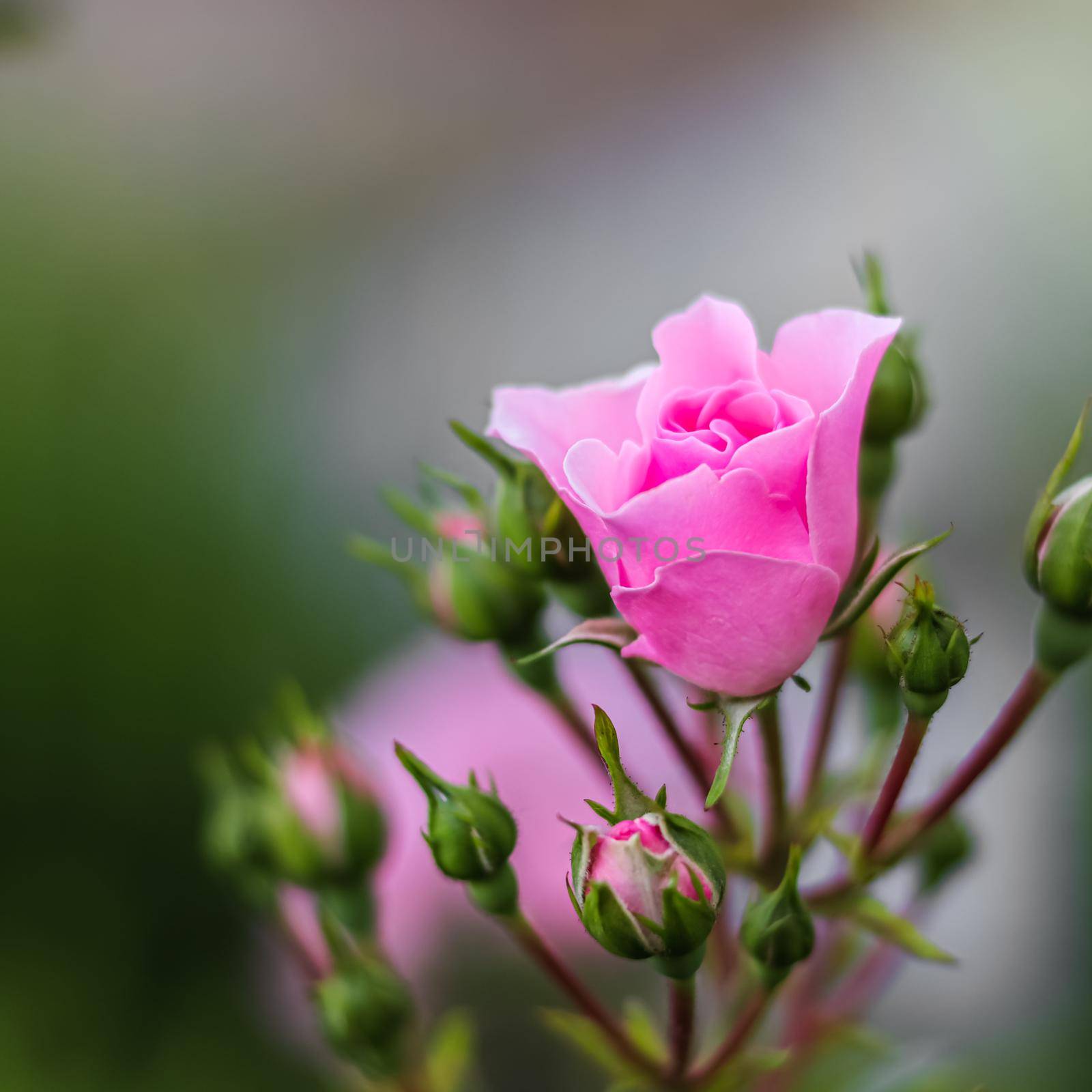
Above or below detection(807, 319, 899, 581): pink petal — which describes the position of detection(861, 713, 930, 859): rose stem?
below

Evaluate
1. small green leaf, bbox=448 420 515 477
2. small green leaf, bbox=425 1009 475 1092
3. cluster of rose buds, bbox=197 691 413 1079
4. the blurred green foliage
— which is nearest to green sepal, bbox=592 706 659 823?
small green leaf, bbox=448 420 515 477

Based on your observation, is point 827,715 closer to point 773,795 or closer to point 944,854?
point 773,795

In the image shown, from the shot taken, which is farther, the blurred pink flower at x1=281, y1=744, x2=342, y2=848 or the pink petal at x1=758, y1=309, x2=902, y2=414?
the blurred pink flower at x1=281, y1=744, x2=342, y2=848

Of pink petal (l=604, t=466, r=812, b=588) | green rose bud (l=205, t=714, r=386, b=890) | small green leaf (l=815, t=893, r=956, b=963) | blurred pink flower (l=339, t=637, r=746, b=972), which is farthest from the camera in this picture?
blurred pink flower (l=339, t=637, r=746, b=972)

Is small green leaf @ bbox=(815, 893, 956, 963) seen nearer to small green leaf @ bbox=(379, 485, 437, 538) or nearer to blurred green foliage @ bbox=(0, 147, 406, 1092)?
small green leaf @ bbox=(379, 485, 437, 538)

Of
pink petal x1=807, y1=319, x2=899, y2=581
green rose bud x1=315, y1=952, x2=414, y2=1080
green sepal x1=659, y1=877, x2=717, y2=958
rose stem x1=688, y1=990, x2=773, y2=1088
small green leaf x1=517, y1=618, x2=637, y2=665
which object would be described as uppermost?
pink petal x1=807, y1=319, x2=899, y2=581

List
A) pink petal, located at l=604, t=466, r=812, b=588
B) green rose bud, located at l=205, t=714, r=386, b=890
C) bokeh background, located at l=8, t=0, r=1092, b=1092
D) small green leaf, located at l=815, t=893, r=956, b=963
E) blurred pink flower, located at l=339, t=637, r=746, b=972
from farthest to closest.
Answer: bokeh background, located at l=8, t=0, r=1092, b=1092
blurred pink flower, located at l=339, t=637, r=746, b=972
green rose bud, located at l=205, t=714, r=386, b=890
small green leaf, located at l=815, t=893, r=956, b=963
pink petal, located at l=604, t=466, r=812, b=588

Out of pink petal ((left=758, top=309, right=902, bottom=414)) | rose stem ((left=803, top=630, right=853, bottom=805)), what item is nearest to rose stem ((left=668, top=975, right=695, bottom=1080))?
rose stem ((left=803, top=630, right=853, bottom=805))

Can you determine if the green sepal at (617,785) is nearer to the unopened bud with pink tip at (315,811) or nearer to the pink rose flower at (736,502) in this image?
the pink rose flower at (736,502)
